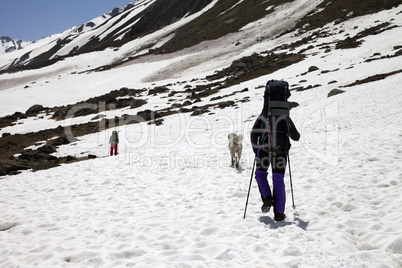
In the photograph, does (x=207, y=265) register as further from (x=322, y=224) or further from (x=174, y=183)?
(x=174, y=183)

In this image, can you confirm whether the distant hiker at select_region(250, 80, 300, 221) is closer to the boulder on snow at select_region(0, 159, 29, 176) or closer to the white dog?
the white dog

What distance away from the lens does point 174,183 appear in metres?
9.71

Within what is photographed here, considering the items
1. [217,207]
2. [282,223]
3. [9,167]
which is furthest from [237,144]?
[9,167]

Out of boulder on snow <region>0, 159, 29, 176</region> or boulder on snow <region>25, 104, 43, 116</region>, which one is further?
boulder on snow <region>25, 104, 43, 116</region>

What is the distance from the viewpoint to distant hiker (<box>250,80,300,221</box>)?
582 centimetres

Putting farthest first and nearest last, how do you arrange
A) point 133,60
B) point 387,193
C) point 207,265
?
point 133,60 → point 387,193 → point 207,265

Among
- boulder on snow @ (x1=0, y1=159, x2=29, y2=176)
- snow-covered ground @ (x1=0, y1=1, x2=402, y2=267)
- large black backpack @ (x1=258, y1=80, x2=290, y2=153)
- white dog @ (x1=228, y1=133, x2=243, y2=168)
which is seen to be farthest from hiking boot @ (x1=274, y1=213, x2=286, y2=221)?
boulder on snow @ (x1=0, y1=159, x2=29, y2=176)

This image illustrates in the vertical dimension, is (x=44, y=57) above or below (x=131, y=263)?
above

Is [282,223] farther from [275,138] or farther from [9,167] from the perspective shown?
[9,167]

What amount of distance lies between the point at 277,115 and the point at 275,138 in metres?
0.50

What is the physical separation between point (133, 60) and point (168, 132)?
57.4 meters

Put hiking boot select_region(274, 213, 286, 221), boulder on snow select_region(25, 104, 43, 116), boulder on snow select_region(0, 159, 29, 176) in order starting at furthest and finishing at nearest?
1. boulder on snow select_region(25, 104, 43, 116)
2. boulder on snow select_region(0, 159, 29, 176)
3. hiking boot select_region(274, 213, 286, 221)

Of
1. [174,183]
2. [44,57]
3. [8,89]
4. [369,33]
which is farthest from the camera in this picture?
[44,57]

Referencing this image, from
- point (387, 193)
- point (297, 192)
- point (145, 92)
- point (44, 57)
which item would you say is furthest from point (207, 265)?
point (44, 57)
